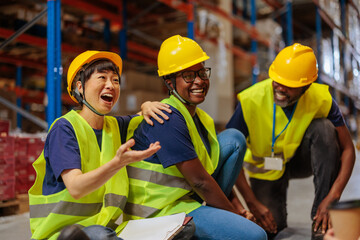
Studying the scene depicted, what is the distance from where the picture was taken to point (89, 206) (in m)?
1.87

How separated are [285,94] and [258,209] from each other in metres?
0.81

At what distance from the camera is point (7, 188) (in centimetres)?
357

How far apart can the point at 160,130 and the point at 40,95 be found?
8454mm

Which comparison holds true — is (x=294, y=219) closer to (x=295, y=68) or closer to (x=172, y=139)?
(x=295, y=68)

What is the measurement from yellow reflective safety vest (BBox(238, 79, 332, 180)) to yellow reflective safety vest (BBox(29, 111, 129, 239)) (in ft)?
3.81

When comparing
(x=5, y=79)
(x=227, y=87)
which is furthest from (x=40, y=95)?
(x=227, y=87)

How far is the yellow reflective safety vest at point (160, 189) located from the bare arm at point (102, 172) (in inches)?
18.6

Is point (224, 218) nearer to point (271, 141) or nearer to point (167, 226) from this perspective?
point (167, 226)

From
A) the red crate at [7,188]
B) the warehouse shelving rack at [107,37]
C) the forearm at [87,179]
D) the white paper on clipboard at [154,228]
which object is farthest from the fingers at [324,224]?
the red crate at [7,188]

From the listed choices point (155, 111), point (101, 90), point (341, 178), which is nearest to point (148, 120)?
point (155, 111)

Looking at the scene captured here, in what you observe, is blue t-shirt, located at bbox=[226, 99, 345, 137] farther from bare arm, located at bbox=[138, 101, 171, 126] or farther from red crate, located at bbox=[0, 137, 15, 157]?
red crate, located at bbox=[0, 137, 15, 157]

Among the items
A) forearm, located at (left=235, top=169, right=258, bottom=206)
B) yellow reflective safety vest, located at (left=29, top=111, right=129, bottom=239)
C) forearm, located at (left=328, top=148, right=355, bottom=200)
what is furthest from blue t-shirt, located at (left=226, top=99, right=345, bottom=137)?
yellow reflective safety vest, located at (left=29, top=111, right=129, bottom=239)

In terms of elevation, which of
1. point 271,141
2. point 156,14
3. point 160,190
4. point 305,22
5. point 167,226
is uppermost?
point 305,22

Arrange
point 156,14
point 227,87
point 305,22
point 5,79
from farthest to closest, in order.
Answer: point 305,22 → point 227,87 → point 5,79 → point 156,14
